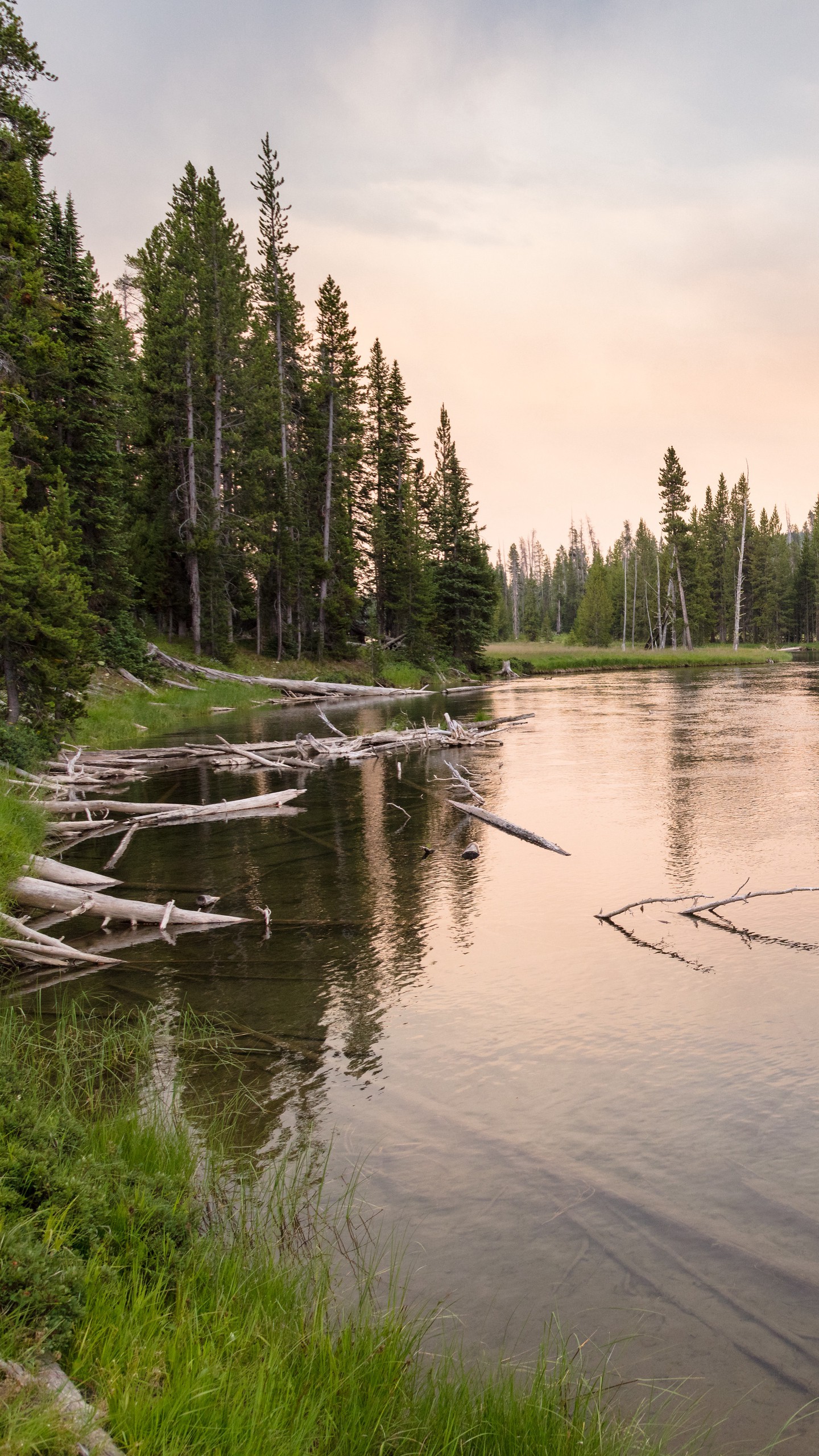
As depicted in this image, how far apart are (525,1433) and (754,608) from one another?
401ft

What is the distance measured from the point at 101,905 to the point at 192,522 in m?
34.6

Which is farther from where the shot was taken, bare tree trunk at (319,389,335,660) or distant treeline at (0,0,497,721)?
bare tree trunk at (319,389,335,660)

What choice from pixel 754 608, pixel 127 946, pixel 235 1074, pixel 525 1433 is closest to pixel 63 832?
pixel 127 946

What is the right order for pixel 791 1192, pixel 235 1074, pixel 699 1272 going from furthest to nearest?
pixel 235 1074
pixel 791 1192
pixel 699 1272

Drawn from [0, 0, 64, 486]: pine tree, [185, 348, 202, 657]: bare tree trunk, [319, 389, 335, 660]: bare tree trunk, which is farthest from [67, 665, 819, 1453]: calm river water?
[319, 389, 335, 660]: bare tree trunk

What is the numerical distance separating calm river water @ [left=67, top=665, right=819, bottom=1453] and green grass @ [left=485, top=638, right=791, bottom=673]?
181 ft

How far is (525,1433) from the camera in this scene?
10.5 ft

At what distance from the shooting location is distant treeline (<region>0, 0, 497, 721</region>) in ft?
57.3

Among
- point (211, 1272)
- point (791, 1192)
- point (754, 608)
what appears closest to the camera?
point (211, 1272)

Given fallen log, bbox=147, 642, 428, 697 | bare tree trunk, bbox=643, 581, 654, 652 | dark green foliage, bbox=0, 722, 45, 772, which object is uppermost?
bare tree trunk, bbox=643, 581, 654, 652

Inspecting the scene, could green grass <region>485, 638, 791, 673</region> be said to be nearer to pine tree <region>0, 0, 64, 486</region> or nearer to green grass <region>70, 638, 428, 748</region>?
green grass <region>70, 638, 428, 748</region>

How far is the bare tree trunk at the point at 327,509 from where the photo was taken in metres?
51.5

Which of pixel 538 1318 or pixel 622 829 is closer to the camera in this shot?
pixel 538 1318

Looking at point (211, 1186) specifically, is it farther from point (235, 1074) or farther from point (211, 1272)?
point (235, 1074)
